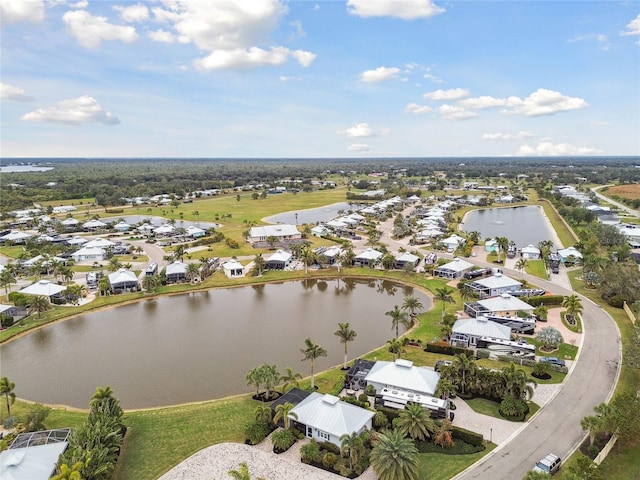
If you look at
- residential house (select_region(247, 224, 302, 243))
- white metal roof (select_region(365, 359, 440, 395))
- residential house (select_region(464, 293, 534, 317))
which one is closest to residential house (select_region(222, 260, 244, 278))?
residential house (select_region(247, 224, 302, 243))

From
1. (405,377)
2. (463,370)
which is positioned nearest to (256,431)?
(405,377)

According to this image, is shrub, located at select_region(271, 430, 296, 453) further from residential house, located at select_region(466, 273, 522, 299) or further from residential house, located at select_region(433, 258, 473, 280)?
residential house, located at select_region(433, 258, 473, 280)

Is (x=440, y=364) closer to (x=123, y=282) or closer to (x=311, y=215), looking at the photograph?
(x=123, y=282)

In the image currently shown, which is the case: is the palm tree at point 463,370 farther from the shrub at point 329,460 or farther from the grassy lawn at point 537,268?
the grassy lawn at point 537,268

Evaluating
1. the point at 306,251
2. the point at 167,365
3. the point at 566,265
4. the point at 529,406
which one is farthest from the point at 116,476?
the point at 566,265

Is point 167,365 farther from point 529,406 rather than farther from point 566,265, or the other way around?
point 566,265

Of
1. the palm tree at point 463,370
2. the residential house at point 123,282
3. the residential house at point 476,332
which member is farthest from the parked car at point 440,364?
the residential house at point 123,282
